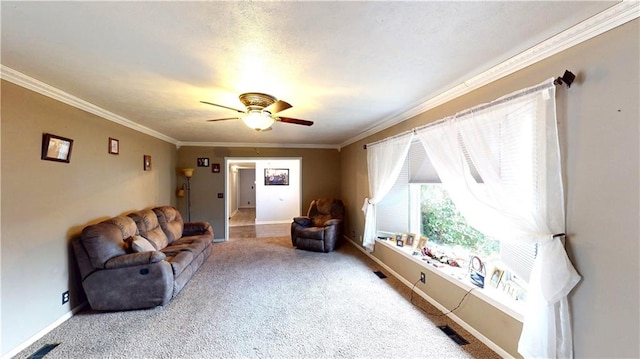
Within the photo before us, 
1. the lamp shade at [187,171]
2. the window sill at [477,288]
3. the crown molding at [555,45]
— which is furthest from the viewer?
the lamp shade at [187,171]

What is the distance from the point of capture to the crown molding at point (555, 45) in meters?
1.25

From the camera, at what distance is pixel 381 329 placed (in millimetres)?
2303

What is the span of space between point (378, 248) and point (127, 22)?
3.92 meters

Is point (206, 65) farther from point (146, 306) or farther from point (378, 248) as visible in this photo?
point (378, 248)

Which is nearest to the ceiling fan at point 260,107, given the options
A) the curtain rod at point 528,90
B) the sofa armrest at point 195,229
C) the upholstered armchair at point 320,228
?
the curtain rod at point 528,90

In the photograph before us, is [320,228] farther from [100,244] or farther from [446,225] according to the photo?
[100,244]

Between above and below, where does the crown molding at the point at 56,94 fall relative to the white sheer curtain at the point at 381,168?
above

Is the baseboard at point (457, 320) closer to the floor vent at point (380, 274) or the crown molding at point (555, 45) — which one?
the floor vent at point (380, 274)

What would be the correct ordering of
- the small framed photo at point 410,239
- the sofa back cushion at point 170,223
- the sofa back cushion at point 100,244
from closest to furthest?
the sofa back cushion at point 100,244, the small framed photo at point 410,239, the sofa back cushion at point 170,223

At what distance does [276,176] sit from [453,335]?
706cm

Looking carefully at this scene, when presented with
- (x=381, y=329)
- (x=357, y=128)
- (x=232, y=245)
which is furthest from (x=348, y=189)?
(x=381, y=329)

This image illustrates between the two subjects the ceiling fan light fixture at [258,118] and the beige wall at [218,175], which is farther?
the beige wall at [218,175]

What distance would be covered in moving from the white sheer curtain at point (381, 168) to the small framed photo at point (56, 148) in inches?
147

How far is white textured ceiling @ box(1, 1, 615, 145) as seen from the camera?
1.27 m
